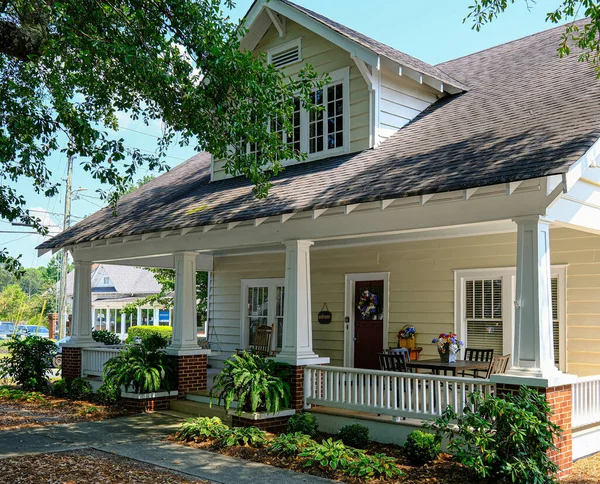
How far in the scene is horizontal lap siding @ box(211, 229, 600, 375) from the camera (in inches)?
402

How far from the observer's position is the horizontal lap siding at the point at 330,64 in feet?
38.2

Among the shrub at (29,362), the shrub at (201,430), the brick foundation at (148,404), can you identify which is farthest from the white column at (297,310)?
the shrub at (29,362)

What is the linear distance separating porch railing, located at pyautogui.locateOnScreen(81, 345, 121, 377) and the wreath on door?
5.57 m

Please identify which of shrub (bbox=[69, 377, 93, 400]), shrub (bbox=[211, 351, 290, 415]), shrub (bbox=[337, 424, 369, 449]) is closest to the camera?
shrub (bbox=[337, 424, 369, 449])

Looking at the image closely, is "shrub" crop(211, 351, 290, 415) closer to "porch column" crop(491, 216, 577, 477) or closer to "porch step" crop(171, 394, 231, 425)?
"porch step" crop(171, 394, 231, 425)

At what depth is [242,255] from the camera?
52.4 ft

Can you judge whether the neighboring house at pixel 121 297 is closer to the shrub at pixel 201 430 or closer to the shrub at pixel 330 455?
the shrub at pixel 201 430

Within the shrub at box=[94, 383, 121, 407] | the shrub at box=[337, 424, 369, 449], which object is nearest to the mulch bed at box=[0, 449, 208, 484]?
the shrub at box=[337, 424, 369, 449]

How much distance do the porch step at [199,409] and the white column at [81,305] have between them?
418 cm

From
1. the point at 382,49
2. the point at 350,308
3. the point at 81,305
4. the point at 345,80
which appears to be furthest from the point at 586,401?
the point at 81,305

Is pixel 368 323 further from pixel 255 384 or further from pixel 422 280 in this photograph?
pixel 255 384

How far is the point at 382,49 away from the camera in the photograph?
12180mm

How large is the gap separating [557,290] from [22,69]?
9.74 meters

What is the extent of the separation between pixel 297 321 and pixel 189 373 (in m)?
3.34
